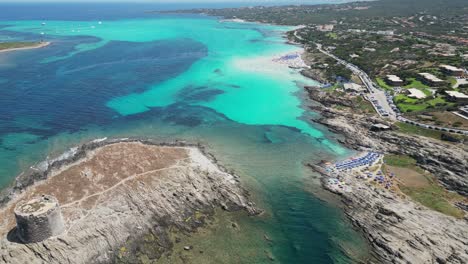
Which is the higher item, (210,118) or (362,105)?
(362,105)

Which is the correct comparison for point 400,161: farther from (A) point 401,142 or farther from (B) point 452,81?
(B) point 452,81

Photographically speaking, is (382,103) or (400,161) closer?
(400,161)

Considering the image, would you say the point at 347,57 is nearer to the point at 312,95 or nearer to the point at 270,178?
the point at 312,95

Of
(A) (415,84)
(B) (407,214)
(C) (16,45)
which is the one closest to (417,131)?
(B) (407,214)

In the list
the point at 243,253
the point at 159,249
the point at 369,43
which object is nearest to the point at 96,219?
the point at 159,249

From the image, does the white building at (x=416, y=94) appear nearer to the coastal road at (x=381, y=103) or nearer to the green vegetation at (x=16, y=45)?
the coastal road at (x=381, y=103)

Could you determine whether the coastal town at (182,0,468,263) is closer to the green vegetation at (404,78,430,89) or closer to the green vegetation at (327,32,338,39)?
the green vegetation at (404,78,430,89)
